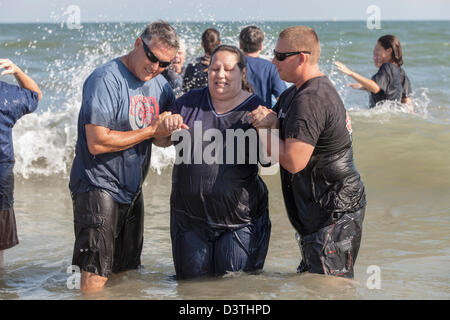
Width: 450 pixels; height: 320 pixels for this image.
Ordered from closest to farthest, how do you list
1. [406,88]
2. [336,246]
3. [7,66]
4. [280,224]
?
[336,246] → [7,66] → [280,224] → [406,88]

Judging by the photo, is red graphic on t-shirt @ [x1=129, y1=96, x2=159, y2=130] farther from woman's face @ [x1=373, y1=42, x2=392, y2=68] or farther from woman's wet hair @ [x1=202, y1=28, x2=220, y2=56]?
woman's face @ [x1=373, y1=42, x2=392, y2=68]

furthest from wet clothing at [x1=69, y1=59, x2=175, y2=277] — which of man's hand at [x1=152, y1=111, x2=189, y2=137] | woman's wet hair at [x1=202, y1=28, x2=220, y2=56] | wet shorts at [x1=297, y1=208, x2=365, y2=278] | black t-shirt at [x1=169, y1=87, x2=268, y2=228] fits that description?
woman's wet hair at [x1=202, y1=28, x2=220, y2=56]

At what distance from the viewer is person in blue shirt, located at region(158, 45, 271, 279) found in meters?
4.08

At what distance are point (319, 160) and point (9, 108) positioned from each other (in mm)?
2387

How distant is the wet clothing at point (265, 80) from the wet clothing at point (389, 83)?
2.58 m

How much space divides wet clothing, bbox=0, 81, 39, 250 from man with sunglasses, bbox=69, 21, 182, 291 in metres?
0.86

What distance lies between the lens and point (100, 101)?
158 inches

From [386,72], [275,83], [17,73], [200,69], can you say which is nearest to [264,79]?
[275,83]

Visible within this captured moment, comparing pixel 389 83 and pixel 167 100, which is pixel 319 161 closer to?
pixel 167 100

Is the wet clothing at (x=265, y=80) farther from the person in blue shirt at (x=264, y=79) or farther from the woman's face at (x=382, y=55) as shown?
the woman's face at (x=382, y=55)

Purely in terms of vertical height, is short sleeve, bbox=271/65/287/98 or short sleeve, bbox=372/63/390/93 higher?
short sleeve, bbox=372/63/390/93

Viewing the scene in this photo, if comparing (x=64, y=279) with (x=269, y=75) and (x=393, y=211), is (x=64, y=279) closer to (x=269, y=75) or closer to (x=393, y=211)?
(x=269, y=75)

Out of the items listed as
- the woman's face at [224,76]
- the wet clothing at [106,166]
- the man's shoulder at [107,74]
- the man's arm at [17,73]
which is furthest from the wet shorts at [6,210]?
the woman's face at [224,76]
